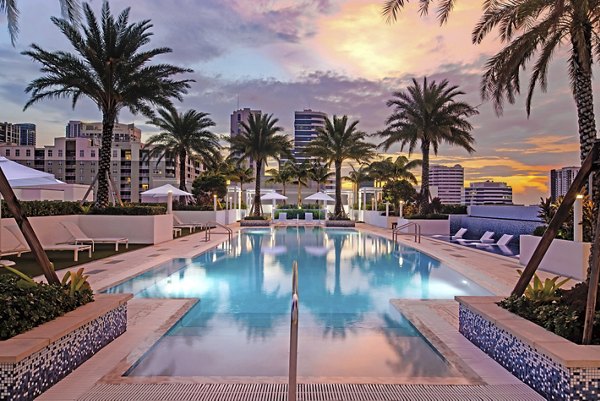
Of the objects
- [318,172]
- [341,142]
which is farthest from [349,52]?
[318,172]

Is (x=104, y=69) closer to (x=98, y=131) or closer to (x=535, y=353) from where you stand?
(x=535, y=353)

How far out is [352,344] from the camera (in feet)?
18.6

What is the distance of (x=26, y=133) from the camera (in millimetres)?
100750

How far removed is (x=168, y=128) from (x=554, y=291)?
27.1 metres

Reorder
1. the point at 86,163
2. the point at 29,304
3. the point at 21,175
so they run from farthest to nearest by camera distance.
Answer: the point at 86,163
the point at 21,175
the point at 29,304

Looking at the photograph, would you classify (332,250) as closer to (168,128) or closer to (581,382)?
(581,382)

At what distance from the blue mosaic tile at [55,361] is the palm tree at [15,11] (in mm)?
5950

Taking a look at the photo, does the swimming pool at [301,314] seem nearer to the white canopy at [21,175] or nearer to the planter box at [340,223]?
the white canopy at [21,175]

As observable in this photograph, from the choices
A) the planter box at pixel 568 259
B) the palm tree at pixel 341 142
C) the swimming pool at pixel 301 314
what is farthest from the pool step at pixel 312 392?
the palm tree at pixel 341 142

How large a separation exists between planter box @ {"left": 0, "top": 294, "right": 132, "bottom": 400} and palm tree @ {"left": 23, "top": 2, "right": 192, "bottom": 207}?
13.2 metres

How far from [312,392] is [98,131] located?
136 metres

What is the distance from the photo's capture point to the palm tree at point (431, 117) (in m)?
23.2

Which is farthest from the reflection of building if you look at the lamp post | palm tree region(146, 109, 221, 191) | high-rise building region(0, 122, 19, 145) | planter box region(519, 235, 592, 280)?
the lamp post

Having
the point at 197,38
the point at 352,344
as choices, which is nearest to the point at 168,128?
the point at 197,38
